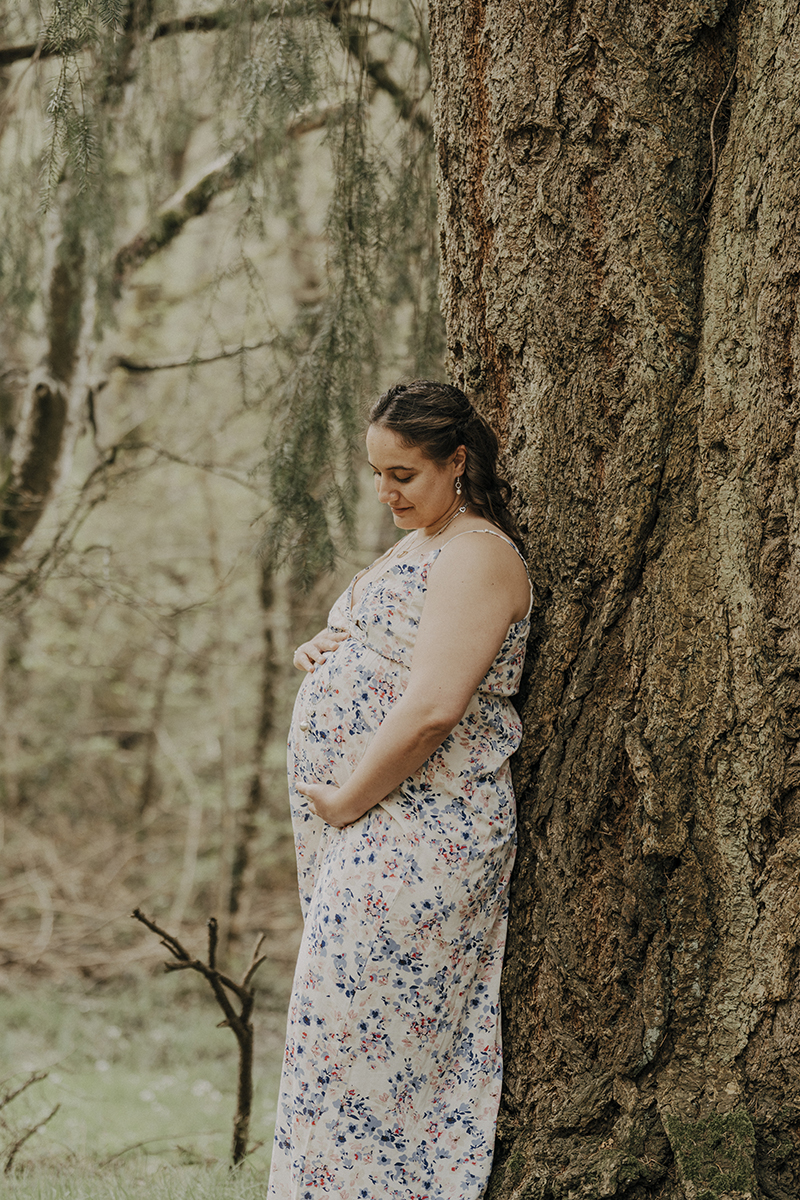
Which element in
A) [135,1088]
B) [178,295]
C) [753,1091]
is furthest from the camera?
[178,295]

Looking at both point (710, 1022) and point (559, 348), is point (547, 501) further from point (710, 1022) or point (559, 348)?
point (710, 1022)

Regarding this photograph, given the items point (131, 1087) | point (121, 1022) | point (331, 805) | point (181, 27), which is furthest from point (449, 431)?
point (121, 1022)

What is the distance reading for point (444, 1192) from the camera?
1.85 metres

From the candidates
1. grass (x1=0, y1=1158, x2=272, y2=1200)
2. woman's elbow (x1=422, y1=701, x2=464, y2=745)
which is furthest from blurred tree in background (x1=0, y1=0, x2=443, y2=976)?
grass (x1=0, y1=1158, x2=272, y2=1200)

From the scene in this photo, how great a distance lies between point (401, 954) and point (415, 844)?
0.65 ft

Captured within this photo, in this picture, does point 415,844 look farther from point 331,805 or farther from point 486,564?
point 486,564

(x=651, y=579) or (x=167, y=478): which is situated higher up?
(x=167, y=478)

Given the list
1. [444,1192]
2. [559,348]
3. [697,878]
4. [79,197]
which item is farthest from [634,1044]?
[79,197]

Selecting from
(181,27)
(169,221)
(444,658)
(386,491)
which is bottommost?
(444,658)

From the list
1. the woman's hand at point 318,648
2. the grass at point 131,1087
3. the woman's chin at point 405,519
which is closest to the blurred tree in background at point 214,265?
the grass at point 131,1087

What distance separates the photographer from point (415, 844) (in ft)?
5.98

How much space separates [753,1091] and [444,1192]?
0.60m

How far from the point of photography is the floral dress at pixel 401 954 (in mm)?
1810

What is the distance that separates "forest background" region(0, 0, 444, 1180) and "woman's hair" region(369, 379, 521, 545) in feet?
3.43
